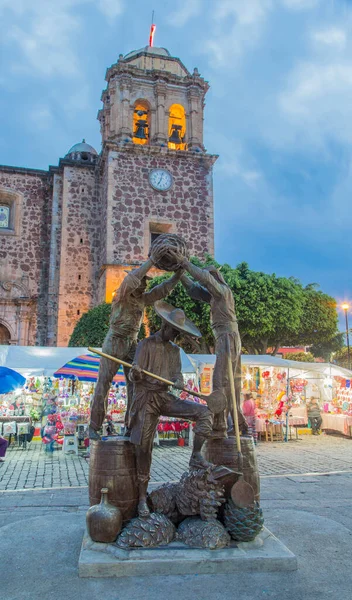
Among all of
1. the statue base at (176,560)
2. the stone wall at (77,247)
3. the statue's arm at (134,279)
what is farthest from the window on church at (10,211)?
the statue base at (176,560)

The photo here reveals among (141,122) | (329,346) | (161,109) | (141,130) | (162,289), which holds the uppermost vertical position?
(161,109)

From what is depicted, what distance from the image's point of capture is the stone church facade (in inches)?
825

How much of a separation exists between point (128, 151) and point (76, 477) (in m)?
16.3

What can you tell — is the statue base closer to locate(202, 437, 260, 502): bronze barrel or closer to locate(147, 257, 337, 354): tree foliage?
locate(202, 437, 260, 502): bronze barrel

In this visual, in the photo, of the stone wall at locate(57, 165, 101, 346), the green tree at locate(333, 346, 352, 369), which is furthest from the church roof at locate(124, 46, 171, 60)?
the green tree at locate(333, 346, 352, 369)

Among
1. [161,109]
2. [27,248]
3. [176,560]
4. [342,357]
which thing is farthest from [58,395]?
[342,357]

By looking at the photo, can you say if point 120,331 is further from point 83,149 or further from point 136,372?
point 83,149

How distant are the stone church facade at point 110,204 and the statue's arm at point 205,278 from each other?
15462mm

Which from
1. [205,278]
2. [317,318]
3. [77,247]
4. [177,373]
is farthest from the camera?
[317,318]

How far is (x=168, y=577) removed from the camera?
352 centimetres

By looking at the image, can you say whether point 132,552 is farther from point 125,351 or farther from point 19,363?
point 19,363

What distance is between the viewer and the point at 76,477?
7910mm

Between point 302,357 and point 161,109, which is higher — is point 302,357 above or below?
below

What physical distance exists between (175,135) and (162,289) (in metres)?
19.4
